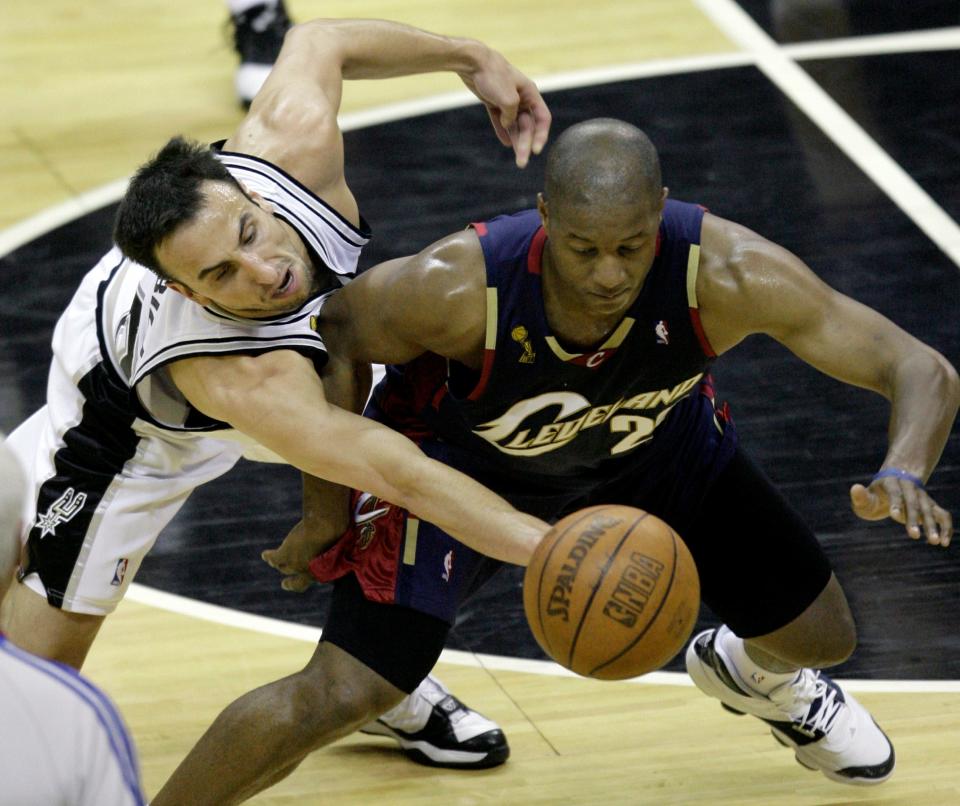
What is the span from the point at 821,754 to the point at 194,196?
236 centimetres

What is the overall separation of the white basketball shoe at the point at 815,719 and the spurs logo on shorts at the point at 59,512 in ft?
6.19

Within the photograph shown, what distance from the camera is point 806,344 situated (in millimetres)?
4539

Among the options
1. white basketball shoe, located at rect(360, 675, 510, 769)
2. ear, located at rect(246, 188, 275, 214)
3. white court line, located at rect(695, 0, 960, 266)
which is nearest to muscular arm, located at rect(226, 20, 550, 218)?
ear, located at rect(246, 188, 275, 214)

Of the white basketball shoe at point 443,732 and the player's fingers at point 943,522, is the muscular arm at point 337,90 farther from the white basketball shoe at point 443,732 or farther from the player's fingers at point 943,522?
the player's fingers at point 943,522

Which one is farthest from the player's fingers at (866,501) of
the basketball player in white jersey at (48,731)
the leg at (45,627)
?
the leg at (45,627)

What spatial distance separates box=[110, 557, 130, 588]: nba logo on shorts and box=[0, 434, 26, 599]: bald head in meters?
2.45

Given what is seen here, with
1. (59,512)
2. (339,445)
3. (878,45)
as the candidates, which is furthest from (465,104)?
(339,445)

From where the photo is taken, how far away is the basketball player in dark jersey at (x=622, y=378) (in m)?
4.32

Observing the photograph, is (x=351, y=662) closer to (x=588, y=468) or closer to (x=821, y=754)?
(x=588, y=468)

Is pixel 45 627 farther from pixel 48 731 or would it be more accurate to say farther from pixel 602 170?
pixel 48 731

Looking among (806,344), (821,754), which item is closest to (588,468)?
(806,344)

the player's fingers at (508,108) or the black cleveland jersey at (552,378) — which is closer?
the black cleveland jersey at (552,378)

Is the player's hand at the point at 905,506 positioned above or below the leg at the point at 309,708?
above

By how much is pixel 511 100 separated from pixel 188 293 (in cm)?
135
